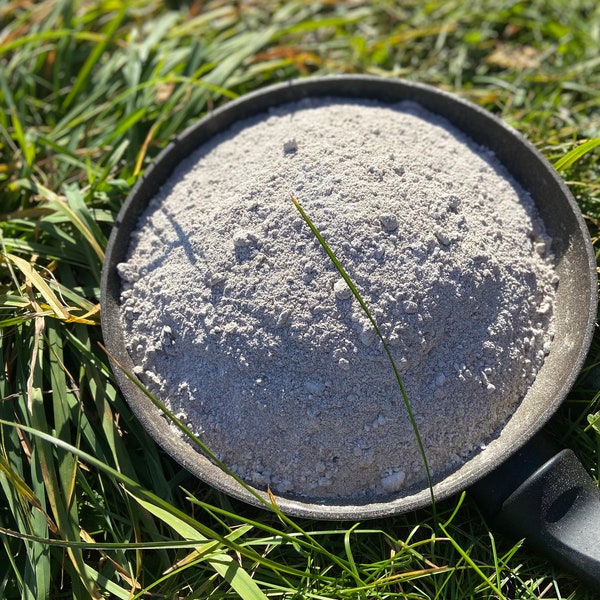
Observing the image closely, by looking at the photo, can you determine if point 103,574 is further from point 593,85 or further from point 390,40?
point 593,85

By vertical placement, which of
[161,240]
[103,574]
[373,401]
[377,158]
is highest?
[377,158]

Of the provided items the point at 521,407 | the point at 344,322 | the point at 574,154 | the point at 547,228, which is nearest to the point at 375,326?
the point at 344,322

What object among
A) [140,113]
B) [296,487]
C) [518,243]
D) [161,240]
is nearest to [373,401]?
[296,487]

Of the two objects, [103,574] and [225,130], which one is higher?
[225,130]

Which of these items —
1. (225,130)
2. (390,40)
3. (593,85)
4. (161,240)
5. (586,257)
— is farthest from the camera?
(390,40)

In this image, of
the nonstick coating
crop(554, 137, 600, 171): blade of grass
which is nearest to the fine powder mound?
the nonstick coating

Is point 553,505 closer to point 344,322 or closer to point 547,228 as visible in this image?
point 344,322

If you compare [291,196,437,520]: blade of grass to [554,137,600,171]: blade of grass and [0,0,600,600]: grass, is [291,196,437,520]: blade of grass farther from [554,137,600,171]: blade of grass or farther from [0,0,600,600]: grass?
[554,137,600,171]: blade of grass
